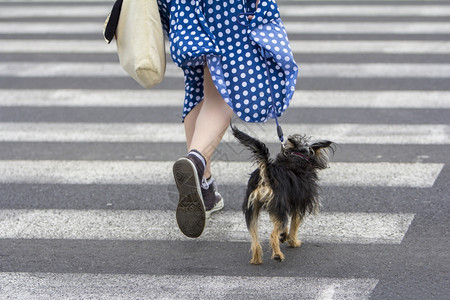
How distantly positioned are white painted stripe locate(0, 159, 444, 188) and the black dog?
1.31 metres

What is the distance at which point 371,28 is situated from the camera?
31.2 ft

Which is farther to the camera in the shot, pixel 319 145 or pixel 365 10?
pixel 365 10

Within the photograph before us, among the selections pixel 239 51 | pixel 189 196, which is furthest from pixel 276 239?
pixel 239 51

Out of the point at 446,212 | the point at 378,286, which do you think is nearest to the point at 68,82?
the point at 446,212

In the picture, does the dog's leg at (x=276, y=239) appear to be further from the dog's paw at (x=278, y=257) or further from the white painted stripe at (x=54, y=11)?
the white painted stripe at (x=54, y=11)

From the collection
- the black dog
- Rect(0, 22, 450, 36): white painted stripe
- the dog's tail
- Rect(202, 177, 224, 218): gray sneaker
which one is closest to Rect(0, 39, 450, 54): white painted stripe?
Rect(0, 22, 450, 36): white painted stripe

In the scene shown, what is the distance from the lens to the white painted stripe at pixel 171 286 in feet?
12.3

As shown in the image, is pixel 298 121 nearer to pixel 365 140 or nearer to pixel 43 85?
pixel 365 140

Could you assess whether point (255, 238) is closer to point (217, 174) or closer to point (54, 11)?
point (217, 174)

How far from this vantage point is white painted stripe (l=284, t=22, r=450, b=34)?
934 centimetres

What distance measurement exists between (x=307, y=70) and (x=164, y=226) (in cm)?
381

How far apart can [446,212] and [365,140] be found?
1.50 meters

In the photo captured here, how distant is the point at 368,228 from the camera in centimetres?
453

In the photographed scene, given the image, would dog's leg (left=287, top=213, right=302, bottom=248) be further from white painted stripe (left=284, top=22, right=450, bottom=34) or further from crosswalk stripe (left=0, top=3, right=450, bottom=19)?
crosswalk stripe (left=0, top=3, right=450, bottom=19)
